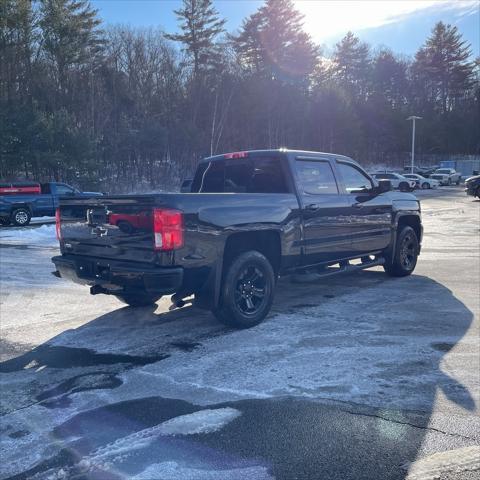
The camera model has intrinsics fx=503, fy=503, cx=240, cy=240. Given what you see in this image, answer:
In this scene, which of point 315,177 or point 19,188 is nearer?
point 315,177

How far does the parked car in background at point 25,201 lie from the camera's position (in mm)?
18956

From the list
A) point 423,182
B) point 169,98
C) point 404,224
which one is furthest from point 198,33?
point 404,224

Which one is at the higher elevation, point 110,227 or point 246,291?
point 110,227

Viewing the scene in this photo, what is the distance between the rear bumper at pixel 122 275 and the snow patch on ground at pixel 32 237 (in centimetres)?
807

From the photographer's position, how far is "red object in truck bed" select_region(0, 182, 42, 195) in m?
19.3

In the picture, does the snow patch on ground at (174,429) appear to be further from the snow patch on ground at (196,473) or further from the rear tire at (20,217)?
the rear tire at (20,217)

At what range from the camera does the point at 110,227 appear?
5066mm

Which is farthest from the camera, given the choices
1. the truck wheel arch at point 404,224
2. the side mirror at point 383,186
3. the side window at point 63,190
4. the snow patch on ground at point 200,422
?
the side window at point 63,190

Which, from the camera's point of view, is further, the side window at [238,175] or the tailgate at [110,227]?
the side window at [238,175]

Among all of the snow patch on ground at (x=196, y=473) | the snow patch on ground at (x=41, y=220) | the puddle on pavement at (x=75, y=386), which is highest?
the snow patch on ground at (x=41, y=220)

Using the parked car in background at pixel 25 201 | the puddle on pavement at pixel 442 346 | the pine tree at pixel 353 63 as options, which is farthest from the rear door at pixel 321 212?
the pine tree at pixel 353 63

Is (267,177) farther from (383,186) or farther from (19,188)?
(19,188)

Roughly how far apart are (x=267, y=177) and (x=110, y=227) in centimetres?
220

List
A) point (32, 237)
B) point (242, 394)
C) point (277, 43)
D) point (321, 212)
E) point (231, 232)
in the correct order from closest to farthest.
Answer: point (242, 394)
point (231, 232)
point (321, 212)
point (32, 237)
point (277, 43)
